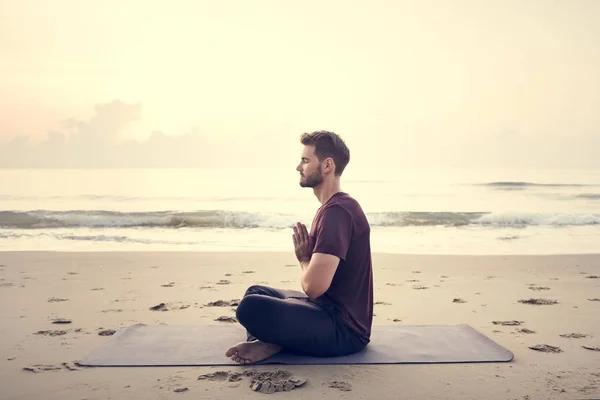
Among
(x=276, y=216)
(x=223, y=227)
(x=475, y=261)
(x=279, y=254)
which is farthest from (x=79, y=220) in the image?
(x=475, y=261)

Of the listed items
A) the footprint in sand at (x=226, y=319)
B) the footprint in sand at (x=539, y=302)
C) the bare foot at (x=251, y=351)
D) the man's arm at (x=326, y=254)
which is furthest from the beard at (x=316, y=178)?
the footprint in sand at (x=539, y=302)

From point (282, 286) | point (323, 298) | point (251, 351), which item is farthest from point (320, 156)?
point (282, 286)

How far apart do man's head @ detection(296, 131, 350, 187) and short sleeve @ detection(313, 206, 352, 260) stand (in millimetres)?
275

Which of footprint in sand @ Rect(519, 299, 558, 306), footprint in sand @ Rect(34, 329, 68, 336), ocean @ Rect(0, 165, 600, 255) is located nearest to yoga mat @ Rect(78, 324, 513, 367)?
footprint in sand @ Rect(34, 329, 68, 336)

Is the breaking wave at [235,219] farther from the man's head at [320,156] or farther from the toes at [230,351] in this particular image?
the man's head at [320,156]

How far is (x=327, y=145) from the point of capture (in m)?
3.92

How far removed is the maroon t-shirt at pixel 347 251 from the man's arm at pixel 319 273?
0.04 metres

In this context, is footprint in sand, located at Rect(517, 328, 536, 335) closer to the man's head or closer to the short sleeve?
the short sleeve

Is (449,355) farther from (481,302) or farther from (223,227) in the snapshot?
(223,227)

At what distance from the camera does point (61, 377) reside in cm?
369

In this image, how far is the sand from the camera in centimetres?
Result: 352

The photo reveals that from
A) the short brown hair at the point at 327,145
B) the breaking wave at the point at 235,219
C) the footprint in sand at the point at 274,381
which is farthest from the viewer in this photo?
the breaking wave at the point at 235,219

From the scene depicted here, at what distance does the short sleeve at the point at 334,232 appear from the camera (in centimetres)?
364

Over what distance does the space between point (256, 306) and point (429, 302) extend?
116 inches
